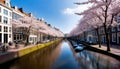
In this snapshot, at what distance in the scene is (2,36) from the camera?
38.5 meters

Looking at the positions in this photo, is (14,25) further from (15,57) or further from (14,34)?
(15,57)

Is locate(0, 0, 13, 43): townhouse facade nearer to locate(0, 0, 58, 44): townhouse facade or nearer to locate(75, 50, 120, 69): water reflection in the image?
locate(0, 0, 58, 44): townhouse facade

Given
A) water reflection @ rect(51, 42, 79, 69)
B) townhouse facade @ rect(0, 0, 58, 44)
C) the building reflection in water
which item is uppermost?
townhouse facade @ rect(0, 0, 58, 44)

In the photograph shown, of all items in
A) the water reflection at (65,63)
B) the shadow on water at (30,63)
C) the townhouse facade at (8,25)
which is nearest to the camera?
the shadow on water at (30,63)

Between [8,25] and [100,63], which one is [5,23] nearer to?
[8,25]

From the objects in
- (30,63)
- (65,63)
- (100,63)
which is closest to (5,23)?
(30,63)

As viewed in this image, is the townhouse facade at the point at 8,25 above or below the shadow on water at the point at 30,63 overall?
above

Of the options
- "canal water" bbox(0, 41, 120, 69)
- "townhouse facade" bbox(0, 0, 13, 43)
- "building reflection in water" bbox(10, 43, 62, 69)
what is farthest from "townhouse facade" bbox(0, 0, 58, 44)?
"canal water" bbox(0, 41, 120, 69)

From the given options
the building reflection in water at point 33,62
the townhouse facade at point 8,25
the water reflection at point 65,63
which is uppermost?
the townhouse facade at point 8,25

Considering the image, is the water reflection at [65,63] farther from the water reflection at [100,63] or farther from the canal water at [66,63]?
the water reflection at [100,63]

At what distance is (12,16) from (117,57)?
35.9m

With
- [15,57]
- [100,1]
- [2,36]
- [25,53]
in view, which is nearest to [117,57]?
[100,1]

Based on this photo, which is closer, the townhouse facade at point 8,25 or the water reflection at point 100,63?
the water reflection at point 100,63

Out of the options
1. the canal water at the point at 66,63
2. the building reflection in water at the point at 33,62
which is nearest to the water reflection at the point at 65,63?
the canal water at the point at 66,63
